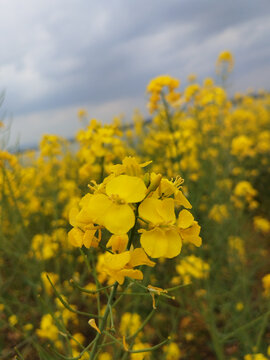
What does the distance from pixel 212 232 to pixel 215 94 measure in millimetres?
1689

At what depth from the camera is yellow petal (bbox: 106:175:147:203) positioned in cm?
59

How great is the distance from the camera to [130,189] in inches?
23.7

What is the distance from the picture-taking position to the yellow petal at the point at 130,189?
594 millimetres

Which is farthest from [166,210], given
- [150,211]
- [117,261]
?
[117,261]

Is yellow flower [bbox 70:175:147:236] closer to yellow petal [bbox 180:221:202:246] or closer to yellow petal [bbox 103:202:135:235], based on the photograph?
yellow petal [bbox 103:202:135:235]

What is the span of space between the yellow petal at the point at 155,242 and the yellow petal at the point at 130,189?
0.07m

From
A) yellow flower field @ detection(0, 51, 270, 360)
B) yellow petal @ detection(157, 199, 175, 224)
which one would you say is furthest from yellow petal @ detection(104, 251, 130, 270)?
yellow petal @ detection(157, 199, 175, 224)

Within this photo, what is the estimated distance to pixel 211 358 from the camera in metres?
2.31

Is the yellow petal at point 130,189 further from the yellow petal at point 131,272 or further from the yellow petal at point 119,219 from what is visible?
the yellow petal at point 131,272

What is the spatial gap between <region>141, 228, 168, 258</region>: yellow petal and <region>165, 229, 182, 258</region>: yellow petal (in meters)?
0.01

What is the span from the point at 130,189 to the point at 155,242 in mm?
113

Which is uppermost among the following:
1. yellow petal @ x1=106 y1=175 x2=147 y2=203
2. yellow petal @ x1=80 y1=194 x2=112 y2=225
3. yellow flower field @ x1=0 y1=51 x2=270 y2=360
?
yellow petal @ x1=106 y1=175 x2=147 y2=203

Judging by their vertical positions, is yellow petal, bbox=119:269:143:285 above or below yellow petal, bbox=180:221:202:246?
below

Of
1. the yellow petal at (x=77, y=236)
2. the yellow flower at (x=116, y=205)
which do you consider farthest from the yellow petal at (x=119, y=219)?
the yellow petal at (x=77, y=236)
